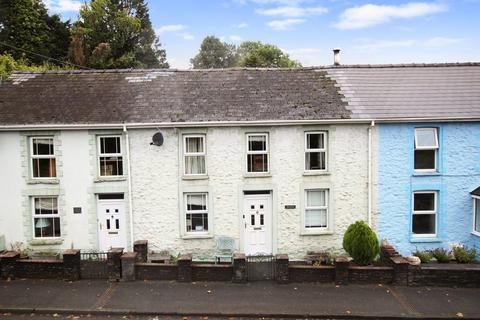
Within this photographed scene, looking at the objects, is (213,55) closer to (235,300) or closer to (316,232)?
(316,232)

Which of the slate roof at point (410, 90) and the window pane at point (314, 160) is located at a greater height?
the slate roof at point (410, 90)

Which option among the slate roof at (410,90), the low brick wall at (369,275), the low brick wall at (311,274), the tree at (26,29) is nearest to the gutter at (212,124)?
the slate roof at (410,90)

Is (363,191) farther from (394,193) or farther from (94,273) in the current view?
(94,273)

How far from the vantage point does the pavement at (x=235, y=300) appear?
1030 cm

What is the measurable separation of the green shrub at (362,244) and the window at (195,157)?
5790 mm

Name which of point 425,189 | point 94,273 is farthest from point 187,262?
point 425,189

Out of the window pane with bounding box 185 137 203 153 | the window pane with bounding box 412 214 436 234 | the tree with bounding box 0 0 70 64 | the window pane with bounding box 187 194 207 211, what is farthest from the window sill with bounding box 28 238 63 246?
the tree with bounding box 0 0 70 64

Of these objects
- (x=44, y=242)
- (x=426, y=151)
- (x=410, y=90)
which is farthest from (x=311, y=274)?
(x=44, y=242)

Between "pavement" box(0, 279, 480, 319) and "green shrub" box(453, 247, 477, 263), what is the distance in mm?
Result: 2753

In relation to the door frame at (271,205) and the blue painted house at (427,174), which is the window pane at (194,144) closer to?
the door frame at (271,205)

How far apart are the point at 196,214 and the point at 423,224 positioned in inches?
A: 342

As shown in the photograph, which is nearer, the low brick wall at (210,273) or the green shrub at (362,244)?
the low brick wall at (210,273)

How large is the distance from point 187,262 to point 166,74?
28.9ft

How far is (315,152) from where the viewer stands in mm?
15312
